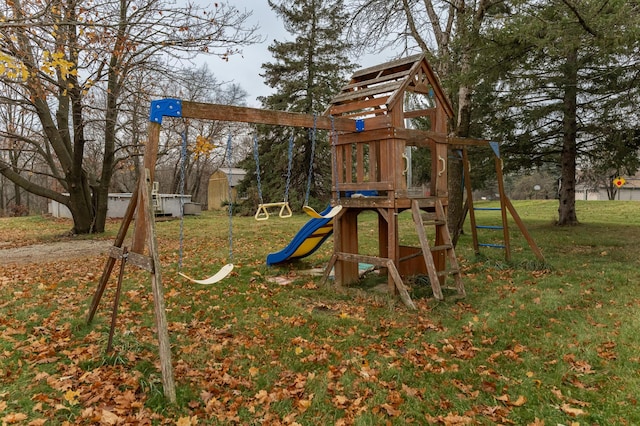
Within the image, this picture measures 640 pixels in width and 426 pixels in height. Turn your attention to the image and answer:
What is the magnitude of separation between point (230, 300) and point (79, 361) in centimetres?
235

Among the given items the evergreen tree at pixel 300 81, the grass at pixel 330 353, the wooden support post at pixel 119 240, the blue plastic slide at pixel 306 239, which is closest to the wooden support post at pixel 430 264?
the grass at pixel 330 353

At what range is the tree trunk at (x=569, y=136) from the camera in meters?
12.1

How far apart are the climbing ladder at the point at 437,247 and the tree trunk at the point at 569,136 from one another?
27.8 feet

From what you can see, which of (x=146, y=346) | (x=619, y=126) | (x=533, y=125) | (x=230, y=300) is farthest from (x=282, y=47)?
(x=146, y=346)

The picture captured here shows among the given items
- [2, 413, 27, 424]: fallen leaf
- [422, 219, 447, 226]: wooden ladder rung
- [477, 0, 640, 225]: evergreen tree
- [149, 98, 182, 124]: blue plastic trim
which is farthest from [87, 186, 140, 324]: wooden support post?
[477, 0, 640, 225]: evergreen tree

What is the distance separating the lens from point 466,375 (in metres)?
3.84

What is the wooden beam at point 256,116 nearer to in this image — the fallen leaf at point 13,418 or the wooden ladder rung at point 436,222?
the wooden ladder rung at point 436,222

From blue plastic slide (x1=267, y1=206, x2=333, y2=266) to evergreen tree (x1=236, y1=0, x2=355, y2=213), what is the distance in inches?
513

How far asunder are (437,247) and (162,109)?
4.37 metres

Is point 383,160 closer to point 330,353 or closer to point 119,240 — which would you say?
point 330,353

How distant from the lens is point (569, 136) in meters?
13.0

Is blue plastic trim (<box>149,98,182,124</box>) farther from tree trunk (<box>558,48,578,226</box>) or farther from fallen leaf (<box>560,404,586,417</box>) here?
tree trunk (<box>558,48,578,226</box>)

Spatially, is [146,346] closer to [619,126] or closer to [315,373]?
[315,373]

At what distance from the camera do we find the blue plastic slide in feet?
24.3
